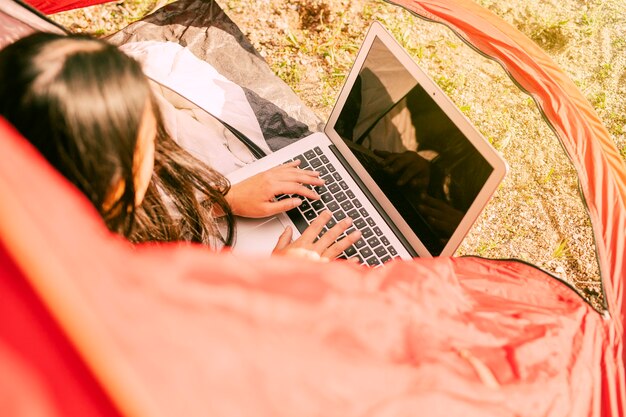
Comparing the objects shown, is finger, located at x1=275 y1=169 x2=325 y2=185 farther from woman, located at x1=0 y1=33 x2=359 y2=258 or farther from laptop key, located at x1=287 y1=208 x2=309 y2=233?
woman, located at x1=0 y1=33 x2=359 y2=258

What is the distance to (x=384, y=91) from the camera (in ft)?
3.22

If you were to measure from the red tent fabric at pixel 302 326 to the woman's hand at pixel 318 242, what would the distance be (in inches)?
8.0

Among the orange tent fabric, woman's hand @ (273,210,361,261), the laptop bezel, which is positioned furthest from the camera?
woman's hand @ (273,210,361,261)

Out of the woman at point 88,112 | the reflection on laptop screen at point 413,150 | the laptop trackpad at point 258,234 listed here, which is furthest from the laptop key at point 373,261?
the woman at point 88,112

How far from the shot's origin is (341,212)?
1.07 meters

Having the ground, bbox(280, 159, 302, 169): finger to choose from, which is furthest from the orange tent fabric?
the ground

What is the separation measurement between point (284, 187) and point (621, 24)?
151 centimetres

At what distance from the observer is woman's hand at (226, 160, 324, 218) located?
103 cm

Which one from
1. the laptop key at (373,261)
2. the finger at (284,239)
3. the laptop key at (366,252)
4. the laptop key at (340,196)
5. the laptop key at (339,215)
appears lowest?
the laptop key at (373,261)

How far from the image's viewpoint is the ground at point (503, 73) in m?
1.41

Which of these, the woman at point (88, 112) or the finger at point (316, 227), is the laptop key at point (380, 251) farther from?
the woman at point (88, 112)

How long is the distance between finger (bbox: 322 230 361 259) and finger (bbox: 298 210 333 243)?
4 cm

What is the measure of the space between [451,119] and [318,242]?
13.6 inches

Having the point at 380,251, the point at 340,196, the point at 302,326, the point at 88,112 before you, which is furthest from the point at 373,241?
the point at 88,112
